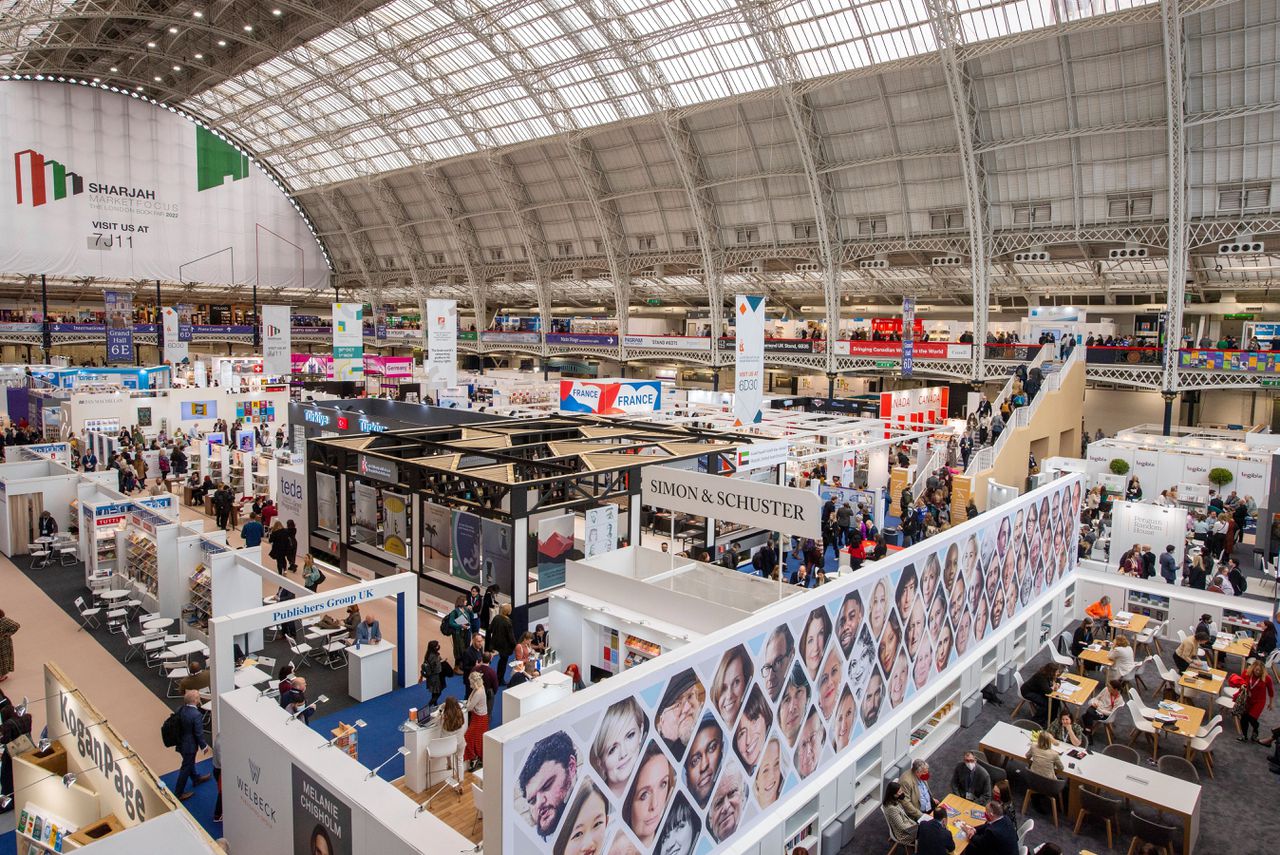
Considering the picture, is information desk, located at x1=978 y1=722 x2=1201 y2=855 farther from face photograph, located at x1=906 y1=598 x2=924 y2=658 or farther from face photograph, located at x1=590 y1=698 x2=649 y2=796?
face photograph, located at x1=590 y1=698 x2=649 y2=796

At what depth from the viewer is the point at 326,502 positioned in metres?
18.0

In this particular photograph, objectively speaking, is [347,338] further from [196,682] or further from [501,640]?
[196,682]

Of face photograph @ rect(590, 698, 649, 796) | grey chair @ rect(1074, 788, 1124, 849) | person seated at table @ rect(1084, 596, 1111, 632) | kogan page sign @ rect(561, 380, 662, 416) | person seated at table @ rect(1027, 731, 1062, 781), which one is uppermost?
kogan page sign @ rect(561, 380, 662, 416)

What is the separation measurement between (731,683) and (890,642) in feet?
8.96

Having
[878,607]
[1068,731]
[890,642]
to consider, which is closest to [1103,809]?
[1068,731]

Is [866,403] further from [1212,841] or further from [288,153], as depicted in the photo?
[288,153]

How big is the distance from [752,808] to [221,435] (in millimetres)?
25804

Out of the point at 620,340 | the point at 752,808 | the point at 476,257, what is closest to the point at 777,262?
the point at 620,340

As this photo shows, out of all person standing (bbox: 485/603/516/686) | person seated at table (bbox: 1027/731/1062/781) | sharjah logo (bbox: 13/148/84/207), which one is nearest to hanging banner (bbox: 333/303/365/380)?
person standing (bbox: 485/603/516/686)

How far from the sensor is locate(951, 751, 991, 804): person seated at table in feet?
26.2

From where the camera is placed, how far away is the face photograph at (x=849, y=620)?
23.4 feet

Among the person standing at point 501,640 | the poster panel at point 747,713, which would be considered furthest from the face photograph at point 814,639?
the person standing at point 501,640

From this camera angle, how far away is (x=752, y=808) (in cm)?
635

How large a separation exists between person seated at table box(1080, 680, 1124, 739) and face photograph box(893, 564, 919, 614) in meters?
3.57
